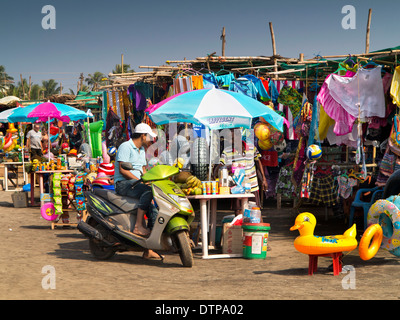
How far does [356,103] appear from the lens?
29.4 feet

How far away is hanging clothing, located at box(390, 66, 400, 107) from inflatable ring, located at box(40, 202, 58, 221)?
20.9 ft

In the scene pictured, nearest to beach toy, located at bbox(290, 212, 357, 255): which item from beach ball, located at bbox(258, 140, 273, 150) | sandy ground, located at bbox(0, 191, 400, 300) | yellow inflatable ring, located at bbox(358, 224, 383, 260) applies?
yellow inflatable ring, located at bbox(358, 224, 383, 260)

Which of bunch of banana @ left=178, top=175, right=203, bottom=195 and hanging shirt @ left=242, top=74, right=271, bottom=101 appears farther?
hanging shirt @ left=242, top=74, right=271, bottom=101

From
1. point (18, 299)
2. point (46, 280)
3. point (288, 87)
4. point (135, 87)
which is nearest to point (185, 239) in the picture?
point (46, 280)

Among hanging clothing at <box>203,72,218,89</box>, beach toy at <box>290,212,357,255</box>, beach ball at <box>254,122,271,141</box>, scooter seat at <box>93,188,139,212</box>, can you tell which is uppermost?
hanging clothing at <box>203,72,218,89</box>

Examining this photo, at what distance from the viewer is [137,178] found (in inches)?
293

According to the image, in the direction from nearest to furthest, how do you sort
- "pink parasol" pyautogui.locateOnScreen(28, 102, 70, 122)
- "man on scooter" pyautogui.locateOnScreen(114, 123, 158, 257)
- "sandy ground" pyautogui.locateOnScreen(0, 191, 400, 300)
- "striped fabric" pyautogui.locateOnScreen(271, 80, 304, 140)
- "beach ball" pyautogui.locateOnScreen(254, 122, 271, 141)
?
"sandy ground" pyautogui.locateOnScreen(0, 191, 400, 300) → "man on scooter" pyautogui.locateOnScreen(114, 123, 158, 257) → "beach ball" pyautogui.locateOnScreen(254, 122, 271, 141) → "striped fabric" pyautogui.locateOnScreen(271, 80, 304, 140) → "pink parasol" pyautogui.locateOnScreen(28, 102, 70, 122)

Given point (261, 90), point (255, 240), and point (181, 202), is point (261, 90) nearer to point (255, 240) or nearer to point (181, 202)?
point (255, 240)

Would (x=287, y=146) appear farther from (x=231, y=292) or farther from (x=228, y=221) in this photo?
(x=231, y=292)

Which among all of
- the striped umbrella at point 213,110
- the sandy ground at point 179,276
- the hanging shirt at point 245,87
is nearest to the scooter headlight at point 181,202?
the sandy ground at point 179,276

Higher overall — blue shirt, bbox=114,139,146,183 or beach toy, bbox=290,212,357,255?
blue shirt, bbox=114,139,146,183

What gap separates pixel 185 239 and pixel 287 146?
226 inches

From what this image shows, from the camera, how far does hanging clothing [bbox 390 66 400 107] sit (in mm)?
8516

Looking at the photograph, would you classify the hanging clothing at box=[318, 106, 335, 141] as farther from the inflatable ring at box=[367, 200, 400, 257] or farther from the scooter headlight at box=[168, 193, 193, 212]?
the scooter headlight at box=[168, 193, 193, 212]
